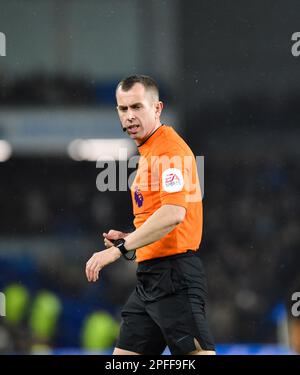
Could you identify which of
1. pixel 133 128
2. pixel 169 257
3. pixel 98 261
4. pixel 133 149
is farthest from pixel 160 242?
pixel 133 149

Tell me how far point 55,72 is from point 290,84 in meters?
3.67

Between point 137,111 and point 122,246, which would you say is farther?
point 137,111

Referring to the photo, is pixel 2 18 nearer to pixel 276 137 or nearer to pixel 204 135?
pixel 204 135

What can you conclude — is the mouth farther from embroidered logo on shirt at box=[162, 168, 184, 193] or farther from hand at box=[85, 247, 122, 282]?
hand at box=[85, 247, 122, 282]

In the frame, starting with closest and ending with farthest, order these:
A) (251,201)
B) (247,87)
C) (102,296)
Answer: (102,296), (251,201), (247,87)

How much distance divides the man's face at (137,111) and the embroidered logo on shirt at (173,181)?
0.34m

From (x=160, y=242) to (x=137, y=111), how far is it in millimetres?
642

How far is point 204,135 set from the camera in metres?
13.9

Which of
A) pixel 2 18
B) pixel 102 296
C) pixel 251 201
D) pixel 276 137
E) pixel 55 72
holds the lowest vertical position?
pixel 102 296

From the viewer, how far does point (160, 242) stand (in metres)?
4.29

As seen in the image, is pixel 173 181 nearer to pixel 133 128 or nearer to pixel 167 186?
pixel 167 186

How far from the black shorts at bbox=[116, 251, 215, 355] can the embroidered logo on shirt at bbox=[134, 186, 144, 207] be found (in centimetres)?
28

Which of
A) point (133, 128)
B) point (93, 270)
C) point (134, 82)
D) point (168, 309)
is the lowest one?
point (168, 309)
